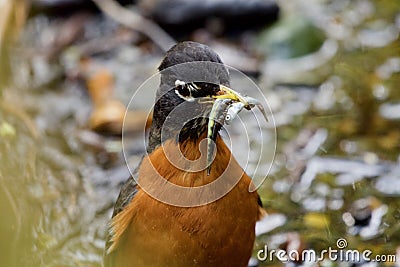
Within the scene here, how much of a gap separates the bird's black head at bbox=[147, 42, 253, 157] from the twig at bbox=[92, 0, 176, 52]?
11.3 feet

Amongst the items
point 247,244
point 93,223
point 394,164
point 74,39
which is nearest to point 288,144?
point 394,164

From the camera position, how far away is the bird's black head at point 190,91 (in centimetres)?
390

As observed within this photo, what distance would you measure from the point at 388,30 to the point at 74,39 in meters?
2.80

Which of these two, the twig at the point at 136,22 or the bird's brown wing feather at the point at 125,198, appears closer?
the bird's brown wing feather at the point at 125,198

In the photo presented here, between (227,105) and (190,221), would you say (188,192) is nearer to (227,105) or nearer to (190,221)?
(190,221)

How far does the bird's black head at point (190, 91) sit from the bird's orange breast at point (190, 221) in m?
0.09

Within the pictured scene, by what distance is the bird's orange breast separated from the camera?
4090mm

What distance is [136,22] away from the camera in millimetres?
7945

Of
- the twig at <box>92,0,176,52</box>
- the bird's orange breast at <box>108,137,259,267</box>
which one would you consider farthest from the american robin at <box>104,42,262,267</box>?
the twig at <box>92,0,176,52</box>

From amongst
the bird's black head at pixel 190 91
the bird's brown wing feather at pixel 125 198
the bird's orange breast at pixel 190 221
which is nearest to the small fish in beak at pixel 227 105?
the bird's black head at pixel 190 91

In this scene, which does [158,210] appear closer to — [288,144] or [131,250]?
[131,250]

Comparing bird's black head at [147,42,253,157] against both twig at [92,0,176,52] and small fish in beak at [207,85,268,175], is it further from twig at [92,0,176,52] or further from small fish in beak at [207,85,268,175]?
twig at [92,0,176,52]

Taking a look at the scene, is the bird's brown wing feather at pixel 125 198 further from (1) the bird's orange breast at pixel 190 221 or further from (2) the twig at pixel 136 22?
(2) the twig at pixel 136 22

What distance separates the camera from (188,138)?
4.11 meters
